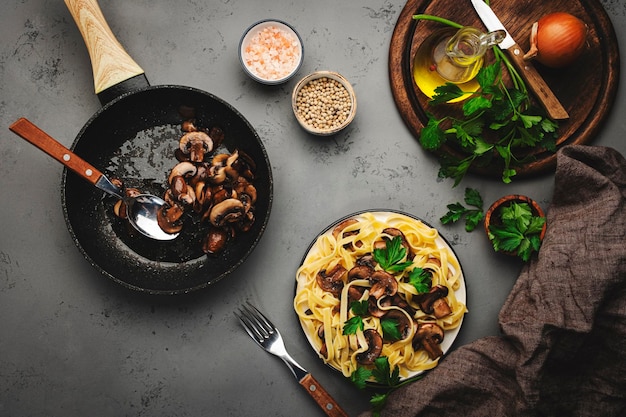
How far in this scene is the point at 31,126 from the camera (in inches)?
90.4

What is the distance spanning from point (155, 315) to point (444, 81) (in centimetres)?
187

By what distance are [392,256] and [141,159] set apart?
1358mm

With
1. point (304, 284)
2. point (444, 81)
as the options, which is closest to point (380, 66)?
point (444, 81)

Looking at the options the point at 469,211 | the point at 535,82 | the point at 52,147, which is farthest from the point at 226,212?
the point at 535,82

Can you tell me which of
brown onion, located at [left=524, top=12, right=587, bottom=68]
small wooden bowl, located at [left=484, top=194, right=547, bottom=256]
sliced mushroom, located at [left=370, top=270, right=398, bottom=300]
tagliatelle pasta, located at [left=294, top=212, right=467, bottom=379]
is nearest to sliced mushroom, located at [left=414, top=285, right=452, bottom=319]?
tagliatelle pasta, located at [left=294, top=212, right=467, bottom=379]

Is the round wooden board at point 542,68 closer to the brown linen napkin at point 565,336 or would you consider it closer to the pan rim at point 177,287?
the brown linen napkin at point 565,336

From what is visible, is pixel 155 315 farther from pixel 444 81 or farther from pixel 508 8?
pixel 508 8

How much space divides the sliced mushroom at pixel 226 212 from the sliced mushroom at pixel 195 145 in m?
0.28

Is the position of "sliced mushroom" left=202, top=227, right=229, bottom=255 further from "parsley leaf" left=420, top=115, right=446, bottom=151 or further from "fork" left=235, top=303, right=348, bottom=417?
"parsley leaf" left=420, top=115, right=446, bottom=151

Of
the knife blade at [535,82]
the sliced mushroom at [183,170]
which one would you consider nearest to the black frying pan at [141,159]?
the sliced mushroom at [183,170]

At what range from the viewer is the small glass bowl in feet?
8.78

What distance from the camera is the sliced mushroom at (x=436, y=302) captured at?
8.27ft

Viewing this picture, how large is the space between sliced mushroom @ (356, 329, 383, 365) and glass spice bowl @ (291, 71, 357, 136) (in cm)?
100

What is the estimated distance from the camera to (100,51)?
2527mm
